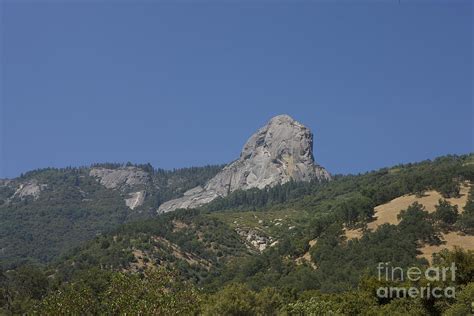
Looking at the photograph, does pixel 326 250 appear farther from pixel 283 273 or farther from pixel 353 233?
pixel 353 233

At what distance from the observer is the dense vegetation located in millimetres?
67688

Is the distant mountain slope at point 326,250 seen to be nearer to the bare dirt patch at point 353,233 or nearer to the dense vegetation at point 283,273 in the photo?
the dense vegetation at point 283,273

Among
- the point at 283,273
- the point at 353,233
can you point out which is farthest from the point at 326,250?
the point at 353,233

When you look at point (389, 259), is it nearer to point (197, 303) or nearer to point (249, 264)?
point (249, 264)

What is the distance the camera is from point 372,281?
82.8 m

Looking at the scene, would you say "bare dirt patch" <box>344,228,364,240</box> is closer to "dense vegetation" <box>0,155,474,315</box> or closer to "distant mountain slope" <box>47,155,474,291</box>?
"distant mountain slope" <box>47,155,474,291</box>

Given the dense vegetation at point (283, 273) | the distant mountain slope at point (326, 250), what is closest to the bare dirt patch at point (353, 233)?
the distant mountain slope at point (326, 250)

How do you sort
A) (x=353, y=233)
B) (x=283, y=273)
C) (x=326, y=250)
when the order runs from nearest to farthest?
(x=326, y=250) → (x=283, y=273) → (x=353, y=233)

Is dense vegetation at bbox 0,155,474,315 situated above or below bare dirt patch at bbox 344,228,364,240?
below

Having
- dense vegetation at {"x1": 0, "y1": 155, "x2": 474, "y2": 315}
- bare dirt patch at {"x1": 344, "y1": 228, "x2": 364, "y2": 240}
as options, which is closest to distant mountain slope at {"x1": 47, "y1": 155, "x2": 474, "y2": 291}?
dense vegetation at {"x1": 0, "y1": 155, "x2": 474, "y2": 315}

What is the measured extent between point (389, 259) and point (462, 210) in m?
28.9

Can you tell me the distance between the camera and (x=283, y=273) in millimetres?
147750

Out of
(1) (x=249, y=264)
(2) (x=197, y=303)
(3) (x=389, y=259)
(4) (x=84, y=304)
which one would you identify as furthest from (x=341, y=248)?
(4) (x=84, y=304)

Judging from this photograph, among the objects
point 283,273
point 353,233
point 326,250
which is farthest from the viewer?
point 353,233
